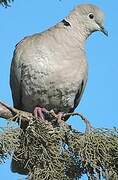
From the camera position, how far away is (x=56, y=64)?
486 cm

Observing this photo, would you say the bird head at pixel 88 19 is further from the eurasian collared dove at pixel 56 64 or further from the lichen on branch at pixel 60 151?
the lichen on branch at pixel 60 151

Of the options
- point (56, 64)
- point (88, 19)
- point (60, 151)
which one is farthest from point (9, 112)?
point (88, 19)

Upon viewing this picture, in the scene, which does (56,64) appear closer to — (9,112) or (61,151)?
(9,112)

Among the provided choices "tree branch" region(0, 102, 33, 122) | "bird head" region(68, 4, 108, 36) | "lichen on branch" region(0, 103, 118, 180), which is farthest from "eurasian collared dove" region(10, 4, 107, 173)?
"lichen on branch" region(0, 103, 118, 180)

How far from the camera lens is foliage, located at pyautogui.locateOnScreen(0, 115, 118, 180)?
3334 millimetres

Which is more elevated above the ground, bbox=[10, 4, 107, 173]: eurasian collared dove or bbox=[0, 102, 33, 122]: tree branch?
bbox=[10, 4, 107, 173]: eurasian collared dove

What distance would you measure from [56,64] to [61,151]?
1.54 metres

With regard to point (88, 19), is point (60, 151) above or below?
below

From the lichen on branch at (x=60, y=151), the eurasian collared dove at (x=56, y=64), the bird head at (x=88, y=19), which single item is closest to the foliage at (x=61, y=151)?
the lichen on branch at (x=60, y=151)

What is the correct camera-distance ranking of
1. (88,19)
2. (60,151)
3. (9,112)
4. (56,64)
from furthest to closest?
(88,19), (56,64), (9,112), (60,151)

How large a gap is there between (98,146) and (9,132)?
24.2 inches

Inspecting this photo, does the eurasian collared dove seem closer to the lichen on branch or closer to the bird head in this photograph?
the bird head

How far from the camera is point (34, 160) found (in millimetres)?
3416

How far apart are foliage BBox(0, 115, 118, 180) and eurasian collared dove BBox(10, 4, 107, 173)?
1.34 meters
